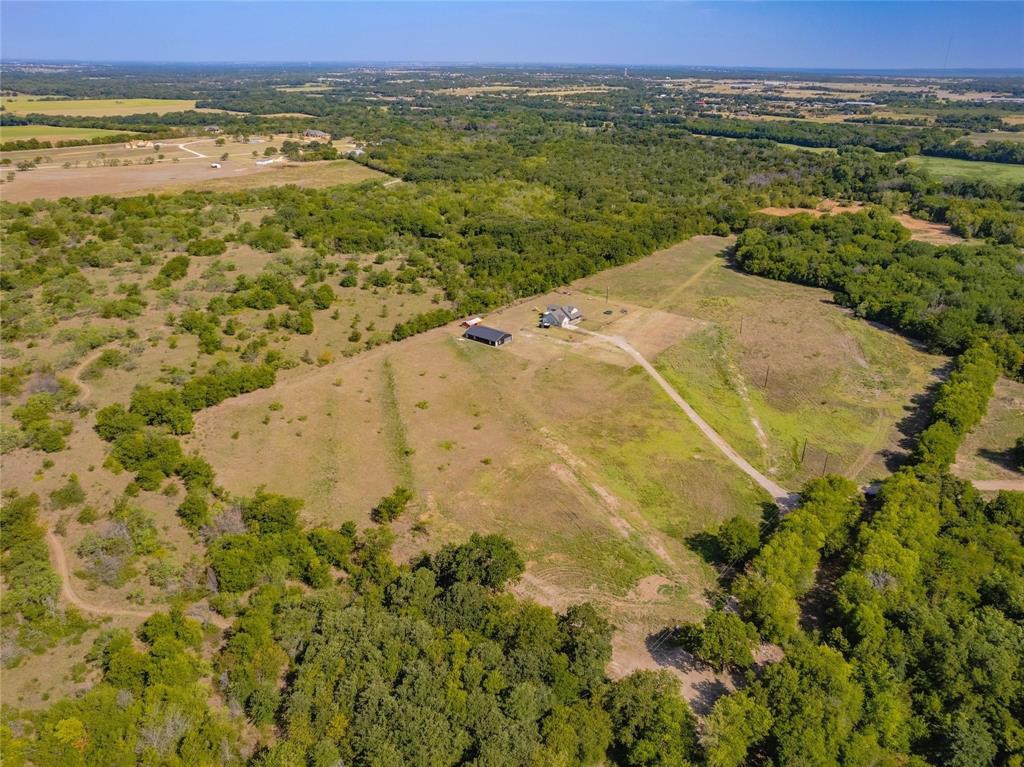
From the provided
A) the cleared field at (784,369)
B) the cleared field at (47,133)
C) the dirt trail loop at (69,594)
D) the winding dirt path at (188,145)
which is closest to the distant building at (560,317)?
the cleared field at (784,369)

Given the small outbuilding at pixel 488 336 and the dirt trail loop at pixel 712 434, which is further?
the small outbuilding at pixel 488 336

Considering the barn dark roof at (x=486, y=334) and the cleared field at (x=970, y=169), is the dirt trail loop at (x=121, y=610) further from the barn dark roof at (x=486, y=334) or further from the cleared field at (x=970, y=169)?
the cleared field at (x=970, y=169)

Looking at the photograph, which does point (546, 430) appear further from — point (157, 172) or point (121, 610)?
point (157, 172)

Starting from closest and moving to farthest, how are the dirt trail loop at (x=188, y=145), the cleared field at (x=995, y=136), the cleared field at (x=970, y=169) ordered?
the cleared field at (x=970, y=169), the dirt trail loop at (x=188, y=145), the cleared field at (x=995, y=136)

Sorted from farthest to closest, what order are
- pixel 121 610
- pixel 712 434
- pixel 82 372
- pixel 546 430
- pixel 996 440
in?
pixel 82 372 < pixel 712 434 < pixel 546 430 < pixel 996 440 < pixel 121 610

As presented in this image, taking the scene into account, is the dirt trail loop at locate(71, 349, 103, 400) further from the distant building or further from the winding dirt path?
the winding dirt path

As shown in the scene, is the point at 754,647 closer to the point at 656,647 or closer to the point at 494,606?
the point at 656,647

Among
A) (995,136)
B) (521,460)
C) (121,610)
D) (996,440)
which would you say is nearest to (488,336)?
(521,460)
